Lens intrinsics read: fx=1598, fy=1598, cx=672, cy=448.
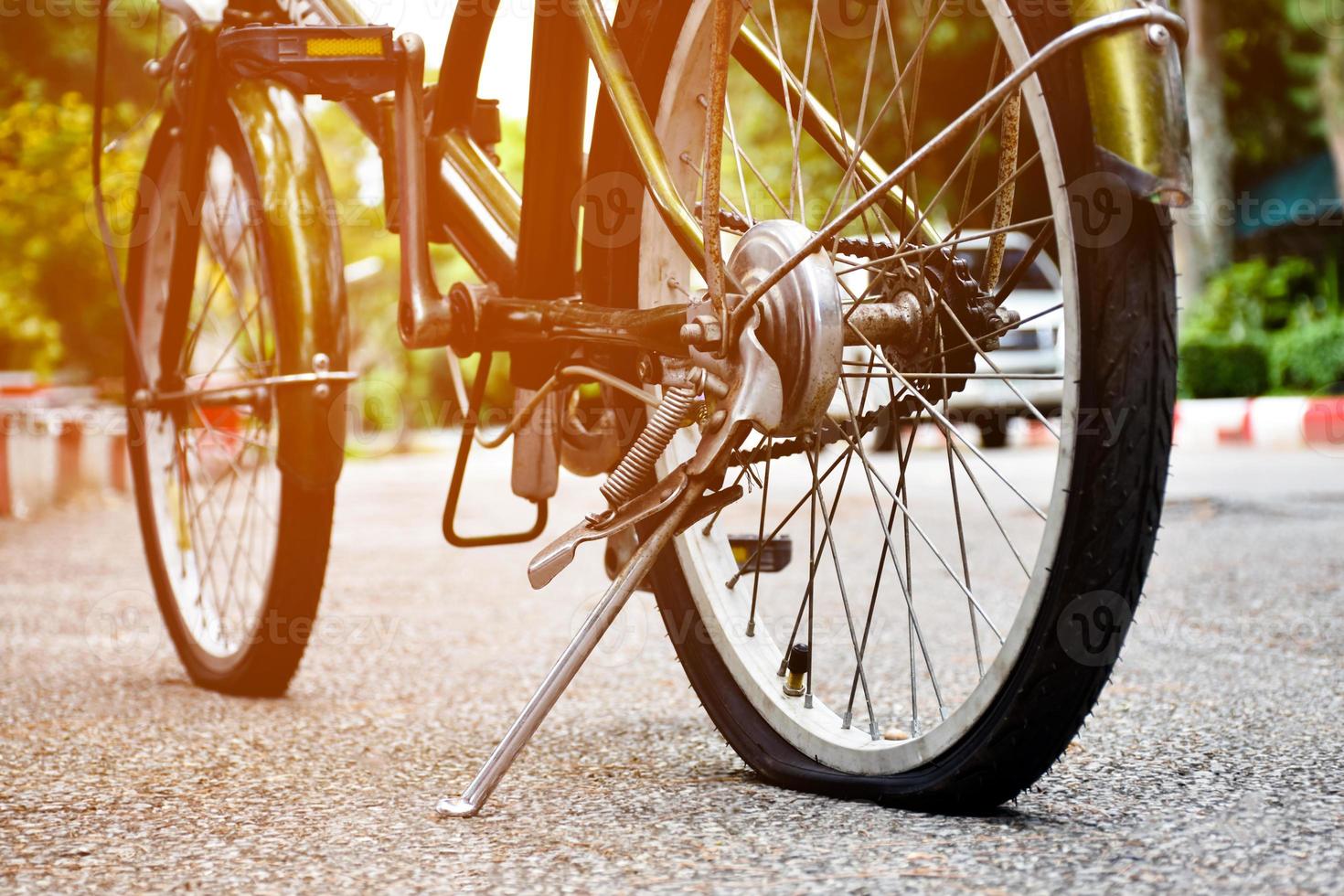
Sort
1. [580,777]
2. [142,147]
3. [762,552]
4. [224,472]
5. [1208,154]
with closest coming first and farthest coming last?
[580,777] < [762,552] < [224,472] < [142,147] < [1208,154]

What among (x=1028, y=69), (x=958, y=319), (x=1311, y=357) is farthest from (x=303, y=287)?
(x=1311, y=357)

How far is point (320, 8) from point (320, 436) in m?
0.75

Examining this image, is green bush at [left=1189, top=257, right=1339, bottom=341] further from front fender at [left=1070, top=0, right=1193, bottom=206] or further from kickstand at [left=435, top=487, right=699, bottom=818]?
front fender at [left=1070, top=0, right=1193, bottom=206]

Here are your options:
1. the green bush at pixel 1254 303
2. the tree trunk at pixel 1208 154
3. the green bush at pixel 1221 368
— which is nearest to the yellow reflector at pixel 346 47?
the green bush at pixel 1221 368

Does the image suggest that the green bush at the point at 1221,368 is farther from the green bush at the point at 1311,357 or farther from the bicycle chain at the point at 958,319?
the bicycle chain at the point at 958,319

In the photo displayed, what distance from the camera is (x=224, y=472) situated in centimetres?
348

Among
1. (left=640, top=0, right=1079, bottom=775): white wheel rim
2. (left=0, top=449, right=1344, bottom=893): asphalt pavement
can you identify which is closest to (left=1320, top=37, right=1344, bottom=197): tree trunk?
(left=0, top=449, right=1344, bottom=893): asphalt pavement

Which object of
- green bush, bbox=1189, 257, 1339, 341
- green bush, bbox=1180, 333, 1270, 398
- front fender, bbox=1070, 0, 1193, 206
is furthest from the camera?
green bush, bbox=1189, 257, 1339, 341

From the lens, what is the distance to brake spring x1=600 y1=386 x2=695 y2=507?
2049 millimetres

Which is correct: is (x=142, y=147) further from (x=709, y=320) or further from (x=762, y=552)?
(x=709, y=320)

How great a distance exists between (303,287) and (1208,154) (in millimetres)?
16265

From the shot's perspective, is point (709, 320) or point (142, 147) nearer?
point (709, 320)

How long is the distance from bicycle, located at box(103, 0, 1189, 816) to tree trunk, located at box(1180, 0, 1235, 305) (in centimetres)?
1471

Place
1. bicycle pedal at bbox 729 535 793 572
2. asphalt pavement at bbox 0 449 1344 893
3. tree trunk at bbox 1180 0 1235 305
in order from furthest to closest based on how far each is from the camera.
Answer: tree trunk at bbox 1180 0 1235 305 → bicycle pedal at bbox 729 535 793 572 → asphalt pavement at bbox 0 449 1344 893
